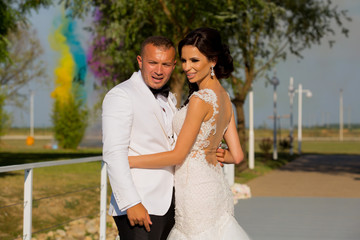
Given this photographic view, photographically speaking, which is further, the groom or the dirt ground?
the dirt ground

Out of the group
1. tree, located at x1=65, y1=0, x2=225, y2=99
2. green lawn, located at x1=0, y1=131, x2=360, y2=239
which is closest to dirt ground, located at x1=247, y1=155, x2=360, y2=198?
green lawn, located at x1=0, y1=131, x2=360, y2=239

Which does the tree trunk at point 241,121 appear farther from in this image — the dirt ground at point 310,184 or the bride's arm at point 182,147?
the bride's arm at point 182,147

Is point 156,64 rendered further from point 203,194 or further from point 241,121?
point 241,121

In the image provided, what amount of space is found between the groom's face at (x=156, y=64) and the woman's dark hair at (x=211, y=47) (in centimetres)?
24

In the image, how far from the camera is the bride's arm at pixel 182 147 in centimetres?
366

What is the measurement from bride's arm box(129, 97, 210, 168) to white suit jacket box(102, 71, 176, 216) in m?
0.06

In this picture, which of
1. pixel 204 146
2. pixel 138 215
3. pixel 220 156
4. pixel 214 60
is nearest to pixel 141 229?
pixel 138 215

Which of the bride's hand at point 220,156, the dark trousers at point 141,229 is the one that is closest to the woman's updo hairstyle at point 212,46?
the bride's hand at point 220,156

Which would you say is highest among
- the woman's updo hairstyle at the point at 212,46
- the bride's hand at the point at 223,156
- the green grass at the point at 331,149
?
the woman's updo hairstyle at the point at 212,46

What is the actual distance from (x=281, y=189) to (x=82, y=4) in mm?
8044

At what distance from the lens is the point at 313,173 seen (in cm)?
2316

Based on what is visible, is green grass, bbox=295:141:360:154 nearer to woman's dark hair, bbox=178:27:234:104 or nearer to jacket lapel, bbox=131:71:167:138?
woman's dark hair, bbox=178:27:234:104

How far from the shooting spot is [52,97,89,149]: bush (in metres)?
41.3

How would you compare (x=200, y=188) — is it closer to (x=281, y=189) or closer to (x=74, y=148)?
(x=281, y=189)
